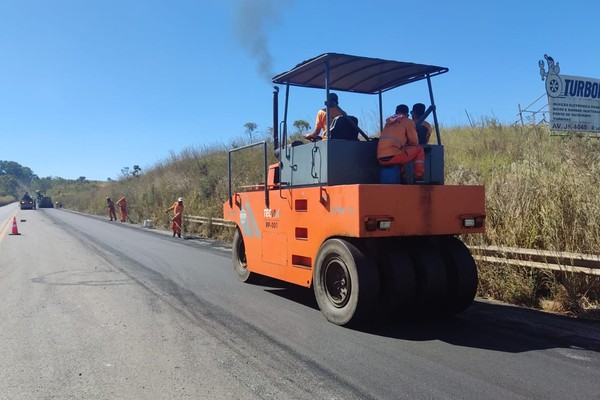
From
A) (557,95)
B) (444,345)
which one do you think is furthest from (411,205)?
(557,95)

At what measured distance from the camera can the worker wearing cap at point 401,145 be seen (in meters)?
6.30

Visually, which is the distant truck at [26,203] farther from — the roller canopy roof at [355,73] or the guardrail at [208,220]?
the roller canopy roof at [355,73]

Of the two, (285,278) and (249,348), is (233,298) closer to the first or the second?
(285,278)

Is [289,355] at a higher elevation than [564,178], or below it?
below

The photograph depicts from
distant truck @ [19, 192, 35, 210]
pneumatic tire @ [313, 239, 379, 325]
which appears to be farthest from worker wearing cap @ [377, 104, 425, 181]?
distant truck @ [19, 192, 35, 210]

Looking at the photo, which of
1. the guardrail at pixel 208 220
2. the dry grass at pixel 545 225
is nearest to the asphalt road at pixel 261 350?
the dry grass at pixel 545 225

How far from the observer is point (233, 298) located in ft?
24.8

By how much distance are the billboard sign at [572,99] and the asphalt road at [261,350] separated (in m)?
11.3

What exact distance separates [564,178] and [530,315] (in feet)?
9.09

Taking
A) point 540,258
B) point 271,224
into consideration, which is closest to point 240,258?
point 271,224

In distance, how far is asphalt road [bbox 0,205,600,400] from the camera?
158 inches

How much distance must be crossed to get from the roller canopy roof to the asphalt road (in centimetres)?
340

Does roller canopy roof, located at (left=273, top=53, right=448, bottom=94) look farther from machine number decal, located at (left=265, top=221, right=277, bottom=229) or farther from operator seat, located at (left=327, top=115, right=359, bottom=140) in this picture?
machine number decal, located at (left=265, top=221, right=277, bottom=229)

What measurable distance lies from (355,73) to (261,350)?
4.43m
